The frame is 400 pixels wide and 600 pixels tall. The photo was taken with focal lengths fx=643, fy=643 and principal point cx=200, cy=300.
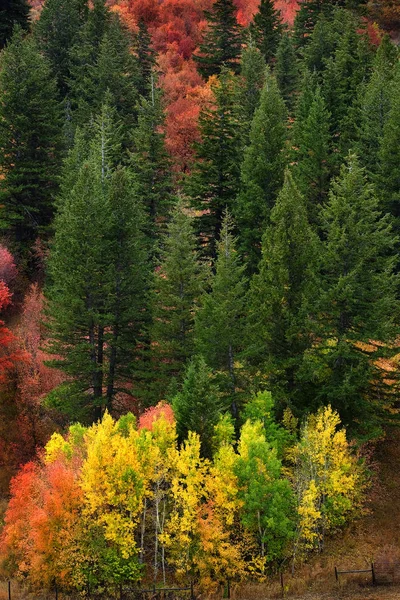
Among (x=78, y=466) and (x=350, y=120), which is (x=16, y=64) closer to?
(x=350, y=120)

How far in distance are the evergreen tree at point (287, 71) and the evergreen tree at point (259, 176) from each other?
823 inches

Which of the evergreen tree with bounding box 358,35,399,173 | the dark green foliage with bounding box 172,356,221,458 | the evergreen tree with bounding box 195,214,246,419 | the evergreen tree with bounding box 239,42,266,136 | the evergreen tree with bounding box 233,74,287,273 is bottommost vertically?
the dark green foliage with bounding box 172,356,221,458

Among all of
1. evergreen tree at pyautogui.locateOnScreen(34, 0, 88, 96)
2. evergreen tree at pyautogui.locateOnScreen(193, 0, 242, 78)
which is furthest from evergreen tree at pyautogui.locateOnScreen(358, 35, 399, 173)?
evergreen tree at pyautogui.locateOnScreen(34, 0, 88, 96)

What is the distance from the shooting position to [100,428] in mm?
28156

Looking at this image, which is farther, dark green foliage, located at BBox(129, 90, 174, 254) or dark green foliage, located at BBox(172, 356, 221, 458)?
dark green foliage, located at BBox(129, 90, 174, 254)

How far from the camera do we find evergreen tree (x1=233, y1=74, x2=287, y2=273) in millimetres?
40188

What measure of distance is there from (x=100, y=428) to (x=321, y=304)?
11.9 m

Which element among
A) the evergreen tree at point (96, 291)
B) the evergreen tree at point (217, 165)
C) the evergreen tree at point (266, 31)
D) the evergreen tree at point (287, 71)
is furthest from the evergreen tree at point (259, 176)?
the evergreen tree at point (266, 31)

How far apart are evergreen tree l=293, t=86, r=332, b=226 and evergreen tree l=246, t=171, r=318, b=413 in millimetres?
10765

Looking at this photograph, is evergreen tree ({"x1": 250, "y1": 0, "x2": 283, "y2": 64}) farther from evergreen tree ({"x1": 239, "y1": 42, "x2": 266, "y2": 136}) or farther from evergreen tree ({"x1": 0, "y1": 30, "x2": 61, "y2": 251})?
evergreen tree ({"x1": 0, "y1": 30, "x2": 61, "y2": 251})

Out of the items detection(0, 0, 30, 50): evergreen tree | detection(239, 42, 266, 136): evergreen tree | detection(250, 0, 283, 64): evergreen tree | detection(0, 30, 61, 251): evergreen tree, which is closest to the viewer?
detection(0, 30, 61, 251): evergreen tree

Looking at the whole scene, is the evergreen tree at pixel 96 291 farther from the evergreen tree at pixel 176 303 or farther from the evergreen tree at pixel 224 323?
the evergreen tree at pixel 224 323

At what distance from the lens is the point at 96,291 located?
3628 centimetres

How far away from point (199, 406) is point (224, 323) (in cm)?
510
